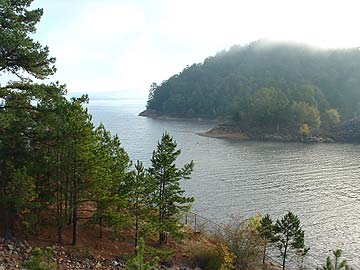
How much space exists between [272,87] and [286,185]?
8361 centimetres

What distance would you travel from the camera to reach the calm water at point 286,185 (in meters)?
31.3

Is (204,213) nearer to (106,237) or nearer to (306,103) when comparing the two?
(106,237)

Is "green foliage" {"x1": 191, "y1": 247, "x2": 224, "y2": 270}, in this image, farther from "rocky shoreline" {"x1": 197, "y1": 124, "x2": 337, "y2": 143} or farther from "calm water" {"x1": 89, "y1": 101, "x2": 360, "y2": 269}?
"rocky shoreline" {"x1": 197, "y1": 124, "x2": 337, "y2": 143}

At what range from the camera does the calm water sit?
103 ft

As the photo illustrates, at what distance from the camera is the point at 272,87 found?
12381 centimetres

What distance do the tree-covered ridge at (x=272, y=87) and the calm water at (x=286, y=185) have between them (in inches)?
990

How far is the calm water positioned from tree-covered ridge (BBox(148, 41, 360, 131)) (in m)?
25.1

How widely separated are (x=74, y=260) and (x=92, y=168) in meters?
4.09

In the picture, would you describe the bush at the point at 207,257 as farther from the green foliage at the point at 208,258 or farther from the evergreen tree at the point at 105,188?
the evergreen tree at the point at 105,188

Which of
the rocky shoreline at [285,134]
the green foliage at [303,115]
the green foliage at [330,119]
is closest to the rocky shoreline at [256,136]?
the rocky shoreline at [285,134]

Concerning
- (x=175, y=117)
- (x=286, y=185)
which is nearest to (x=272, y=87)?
(x=175, y=117)

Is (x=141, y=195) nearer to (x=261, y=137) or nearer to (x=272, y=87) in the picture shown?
(x=261, y=137)

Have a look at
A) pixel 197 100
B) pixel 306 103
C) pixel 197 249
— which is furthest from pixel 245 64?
pixel 197 249

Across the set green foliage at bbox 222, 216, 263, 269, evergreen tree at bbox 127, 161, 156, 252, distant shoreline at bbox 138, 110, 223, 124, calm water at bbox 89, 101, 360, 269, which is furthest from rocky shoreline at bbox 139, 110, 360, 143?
→ evergreen tree at bbox 127, 161, 156, 252
